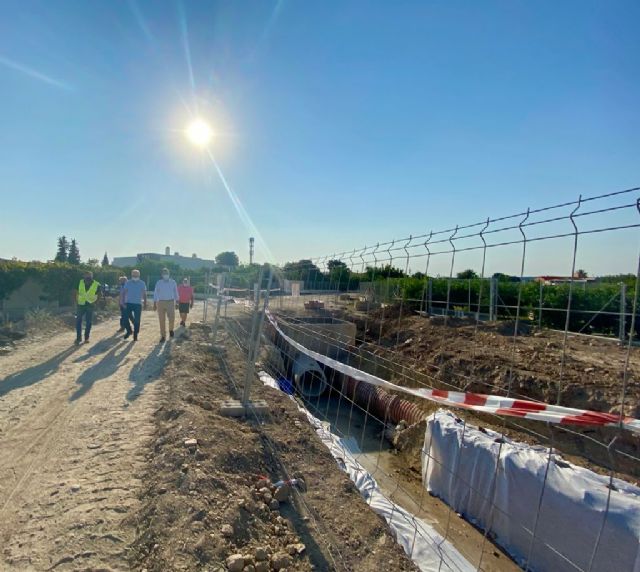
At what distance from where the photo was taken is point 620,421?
7.31ft

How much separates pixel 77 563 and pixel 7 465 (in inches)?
65.3

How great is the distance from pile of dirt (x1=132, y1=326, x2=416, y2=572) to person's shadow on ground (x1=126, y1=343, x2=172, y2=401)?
1.06 m

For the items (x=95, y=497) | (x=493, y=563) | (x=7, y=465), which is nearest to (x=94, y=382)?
(x=7, y=465)

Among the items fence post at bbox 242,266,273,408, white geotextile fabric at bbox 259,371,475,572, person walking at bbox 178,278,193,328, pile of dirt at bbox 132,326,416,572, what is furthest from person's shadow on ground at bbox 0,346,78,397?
white geotextile fabric at bbox 259,371,475,572

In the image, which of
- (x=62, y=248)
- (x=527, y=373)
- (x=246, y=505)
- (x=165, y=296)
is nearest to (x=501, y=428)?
(x=527, y=373)

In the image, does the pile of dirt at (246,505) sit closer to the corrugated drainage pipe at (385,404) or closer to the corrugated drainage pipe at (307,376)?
the corrugated drainage pipe at (385,404)

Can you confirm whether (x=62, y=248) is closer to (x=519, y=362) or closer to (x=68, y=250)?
(x=68, y=250)

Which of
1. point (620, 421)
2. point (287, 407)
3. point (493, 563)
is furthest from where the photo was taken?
point (287, 407)

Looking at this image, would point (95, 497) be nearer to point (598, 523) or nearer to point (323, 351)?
point (598, 523)

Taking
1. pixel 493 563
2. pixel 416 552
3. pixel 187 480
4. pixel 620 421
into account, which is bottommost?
pixel 493 563

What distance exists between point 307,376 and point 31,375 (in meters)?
5.73

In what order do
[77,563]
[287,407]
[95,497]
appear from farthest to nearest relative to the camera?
[287,407], [95,497], [77,563]

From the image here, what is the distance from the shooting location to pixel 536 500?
13.7 feet

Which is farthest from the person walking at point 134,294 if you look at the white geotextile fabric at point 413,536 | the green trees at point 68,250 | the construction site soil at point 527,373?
the green trees at point 68,250
